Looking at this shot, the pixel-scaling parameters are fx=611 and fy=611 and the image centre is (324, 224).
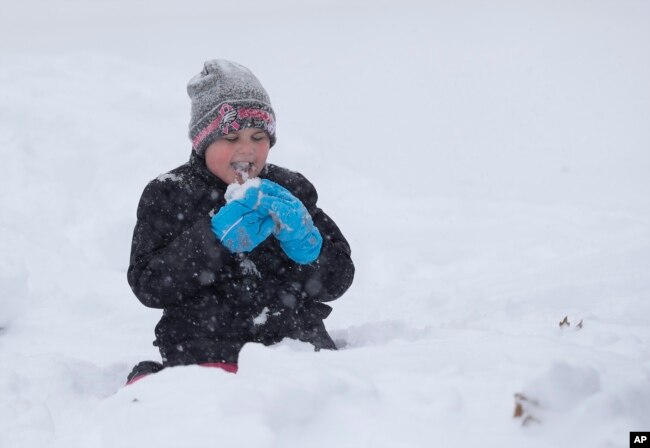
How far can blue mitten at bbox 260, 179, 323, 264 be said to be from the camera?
2.67 metres

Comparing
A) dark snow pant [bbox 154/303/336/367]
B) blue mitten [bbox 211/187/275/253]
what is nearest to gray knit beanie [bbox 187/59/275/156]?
blue mitten [bbox 211/187/275/253]

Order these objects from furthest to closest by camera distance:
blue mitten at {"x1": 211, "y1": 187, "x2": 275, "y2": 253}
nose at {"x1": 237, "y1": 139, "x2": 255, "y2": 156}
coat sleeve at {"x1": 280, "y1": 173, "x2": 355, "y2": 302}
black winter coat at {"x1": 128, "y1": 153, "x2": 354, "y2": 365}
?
coat sleeve at {"x1": 280, "y1": 173, "x2": 355, "y2": 302}, nose at {"x1": 237, "y1": 139, "x2": 255, "y2": 156}, black winter coat at {"x1": 128, "y1": 153, "x2": 354, "y2": 365}, blue mitten at {"x1": 211, "y1": 187, "x2": 275, "y2": 253}

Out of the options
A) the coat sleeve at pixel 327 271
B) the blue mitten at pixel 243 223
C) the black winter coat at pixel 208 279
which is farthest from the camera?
the coat sleeve at pixel 327 271

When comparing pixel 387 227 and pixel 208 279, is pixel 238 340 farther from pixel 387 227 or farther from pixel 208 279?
pixel 387 227

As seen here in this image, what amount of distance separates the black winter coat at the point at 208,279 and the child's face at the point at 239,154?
98 millimetres

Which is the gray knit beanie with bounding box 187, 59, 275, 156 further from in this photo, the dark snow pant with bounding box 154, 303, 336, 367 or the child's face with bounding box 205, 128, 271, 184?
the dark snow pant with bounding box 154, 303, 336, 367

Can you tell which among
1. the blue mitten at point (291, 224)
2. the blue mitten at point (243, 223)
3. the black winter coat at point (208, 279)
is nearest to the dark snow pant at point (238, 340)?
the black winter coat at point (208, 279)

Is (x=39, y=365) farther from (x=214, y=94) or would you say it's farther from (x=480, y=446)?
(x=480, y=446)

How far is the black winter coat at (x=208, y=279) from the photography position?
109 inches

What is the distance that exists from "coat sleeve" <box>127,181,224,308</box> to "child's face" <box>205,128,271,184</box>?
0.27 metres

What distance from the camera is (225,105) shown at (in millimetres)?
2963

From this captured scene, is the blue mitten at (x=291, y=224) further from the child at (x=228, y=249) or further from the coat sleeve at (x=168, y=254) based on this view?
the coat sleeve at (x=168, y=254)

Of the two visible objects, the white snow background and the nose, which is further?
the nose

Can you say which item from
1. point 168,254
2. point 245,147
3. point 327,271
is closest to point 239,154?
point 245,147
